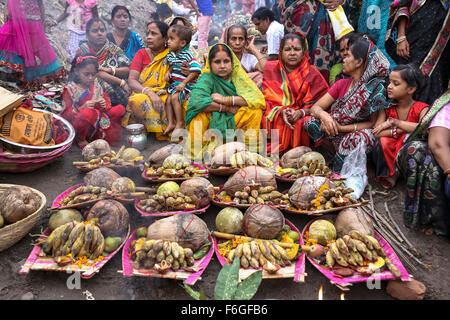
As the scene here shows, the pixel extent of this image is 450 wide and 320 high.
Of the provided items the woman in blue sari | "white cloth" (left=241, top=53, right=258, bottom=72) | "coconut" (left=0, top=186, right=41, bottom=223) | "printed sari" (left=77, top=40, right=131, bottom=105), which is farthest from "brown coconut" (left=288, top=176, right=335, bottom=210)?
the woman in blue sari

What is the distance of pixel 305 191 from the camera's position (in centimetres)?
316

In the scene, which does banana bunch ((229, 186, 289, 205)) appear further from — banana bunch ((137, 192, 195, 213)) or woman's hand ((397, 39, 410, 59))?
woman's hand ((397, 39, 410, 59))

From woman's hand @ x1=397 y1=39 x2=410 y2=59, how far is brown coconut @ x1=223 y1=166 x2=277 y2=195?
8.52 feet

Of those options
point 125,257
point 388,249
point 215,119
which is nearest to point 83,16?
point 215,119

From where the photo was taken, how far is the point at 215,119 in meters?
4.72

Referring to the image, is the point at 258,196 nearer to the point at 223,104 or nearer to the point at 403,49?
the point at 223,104

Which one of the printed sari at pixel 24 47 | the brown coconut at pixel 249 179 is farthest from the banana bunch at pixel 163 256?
the printed sari at pixel 24 47

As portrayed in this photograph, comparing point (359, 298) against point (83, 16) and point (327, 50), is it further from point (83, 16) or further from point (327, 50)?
point (83, 16)

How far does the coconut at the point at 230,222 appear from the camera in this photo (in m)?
2.89

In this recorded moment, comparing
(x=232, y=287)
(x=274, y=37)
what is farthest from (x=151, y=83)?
(x=232, y=287)

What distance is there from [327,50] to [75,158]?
4.18m

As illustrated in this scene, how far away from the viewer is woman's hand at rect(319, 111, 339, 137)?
4082mm

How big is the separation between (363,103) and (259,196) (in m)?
1.85
